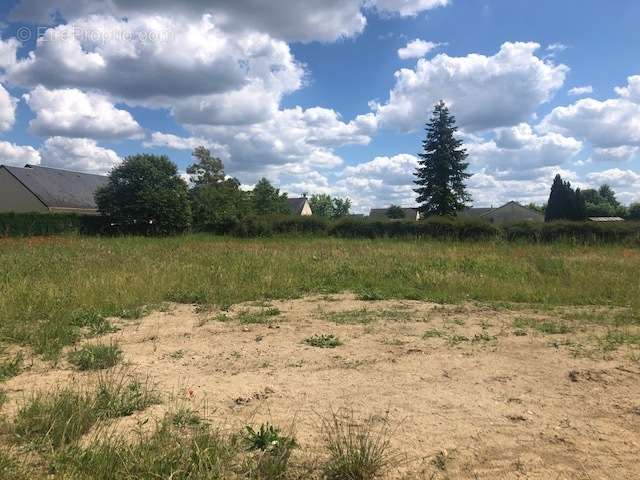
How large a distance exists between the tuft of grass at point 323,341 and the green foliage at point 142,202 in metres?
29.3

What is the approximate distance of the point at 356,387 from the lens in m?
4.27

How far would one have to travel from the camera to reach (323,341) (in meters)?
5.86

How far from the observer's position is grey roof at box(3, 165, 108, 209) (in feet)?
136

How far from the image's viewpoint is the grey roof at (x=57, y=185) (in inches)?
1633

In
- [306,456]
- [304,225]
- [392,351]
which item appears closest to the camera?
[306,456]

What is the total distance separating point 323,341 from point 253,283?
4.62 meters

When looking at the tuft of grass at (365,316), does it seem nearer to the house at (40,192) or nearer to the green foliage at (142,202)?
the green foliage at (142,202)

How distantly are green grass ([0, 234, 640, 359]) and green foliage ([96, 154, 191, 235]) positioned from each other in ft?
61.8

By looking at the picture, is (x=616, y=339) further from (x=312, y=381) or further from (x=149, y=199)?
(x=149, y=199)

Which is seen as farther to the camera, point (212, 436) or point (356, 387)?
point (356, 387)

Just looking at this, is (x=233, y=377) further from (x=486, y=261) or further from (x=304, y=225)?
(x=304, y=225)

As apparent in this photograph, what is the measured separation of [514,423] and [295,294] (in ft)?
20.7

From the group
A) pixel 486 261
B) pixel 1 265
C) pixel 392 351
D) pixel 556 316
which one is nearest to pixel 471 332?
pixel 392 351

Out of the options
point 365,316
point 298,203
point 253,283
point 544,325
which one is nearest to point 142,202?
point 253,283
